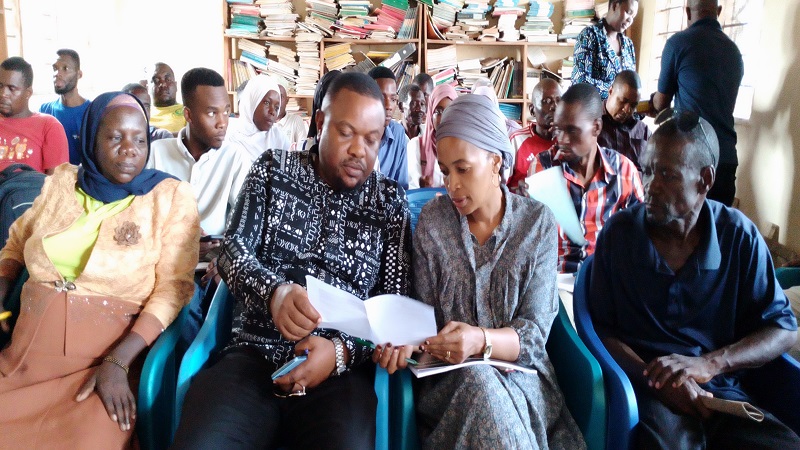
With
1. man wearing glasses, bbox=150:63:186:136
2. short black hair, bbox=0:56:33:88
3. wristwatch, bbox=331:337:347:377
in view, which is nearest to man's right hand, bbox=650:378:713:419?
wristwatch, bbox=331:337:347:377

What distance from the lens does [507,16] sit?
6336mm

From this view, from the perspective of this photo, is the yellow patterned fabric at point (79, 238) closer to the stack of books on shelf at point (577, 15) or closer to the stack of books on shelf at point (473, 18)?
the stack of books on shelf at point (473, 18)

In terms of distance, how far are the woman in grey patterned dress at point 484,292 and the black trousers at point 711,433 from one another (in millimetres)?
183

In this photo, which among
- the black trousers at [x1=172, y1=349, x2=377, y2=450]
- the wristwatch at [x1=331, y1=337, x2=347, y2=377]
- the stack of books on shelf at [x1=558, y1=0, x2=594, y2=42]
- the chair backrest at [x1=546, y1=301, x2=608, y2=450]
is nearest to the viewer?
the black trousers at [x1=172, y1=349, x2=377, y2=450]

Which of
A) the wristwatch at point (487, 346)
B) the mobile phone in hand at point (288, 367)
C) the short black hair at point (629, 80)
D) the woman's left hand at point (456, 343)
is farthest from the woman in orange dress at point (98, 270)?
the short black hair at point (629, 80)

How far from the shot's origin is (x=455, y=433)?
1553 mm

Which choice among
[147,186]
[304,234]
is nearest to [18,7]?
[147,186]

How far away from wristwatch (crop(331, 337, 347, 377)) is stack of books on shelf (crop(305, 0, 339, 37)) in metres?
5.23

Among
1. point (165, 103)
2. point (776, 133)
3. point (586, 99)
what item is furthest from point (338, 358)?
point (165, 103)

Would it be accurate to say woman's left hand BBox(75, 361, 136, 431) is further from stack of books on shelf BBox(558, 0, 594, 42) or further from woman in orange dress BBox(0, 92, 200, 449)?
stack of books on shelf BBox(558, 0, 594, 42)

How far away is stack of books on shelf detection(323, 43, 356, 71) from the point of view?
645 cm

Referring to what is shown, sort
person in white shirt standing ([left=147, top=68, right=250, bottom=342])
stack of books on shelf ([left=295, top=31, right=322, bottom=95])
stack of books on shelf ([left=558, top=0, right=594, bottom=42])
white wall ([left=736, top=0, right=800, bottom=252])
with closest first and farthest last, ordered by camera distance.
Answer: person in white shirt standing ([left=147, top=68, right=250, bottom=342]) < white wall ([left=736, top=0, right=800, bottom=252]) < stack of books on shelf ([left=558, top=0, right=594, bottom=42]) < stack of books on shelf ([left=295, top=31, right=322, bottom=95])

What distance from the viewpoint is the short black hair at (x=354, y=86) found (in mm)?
1852

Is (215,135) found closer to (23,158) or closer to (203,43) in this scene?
(23,158)
